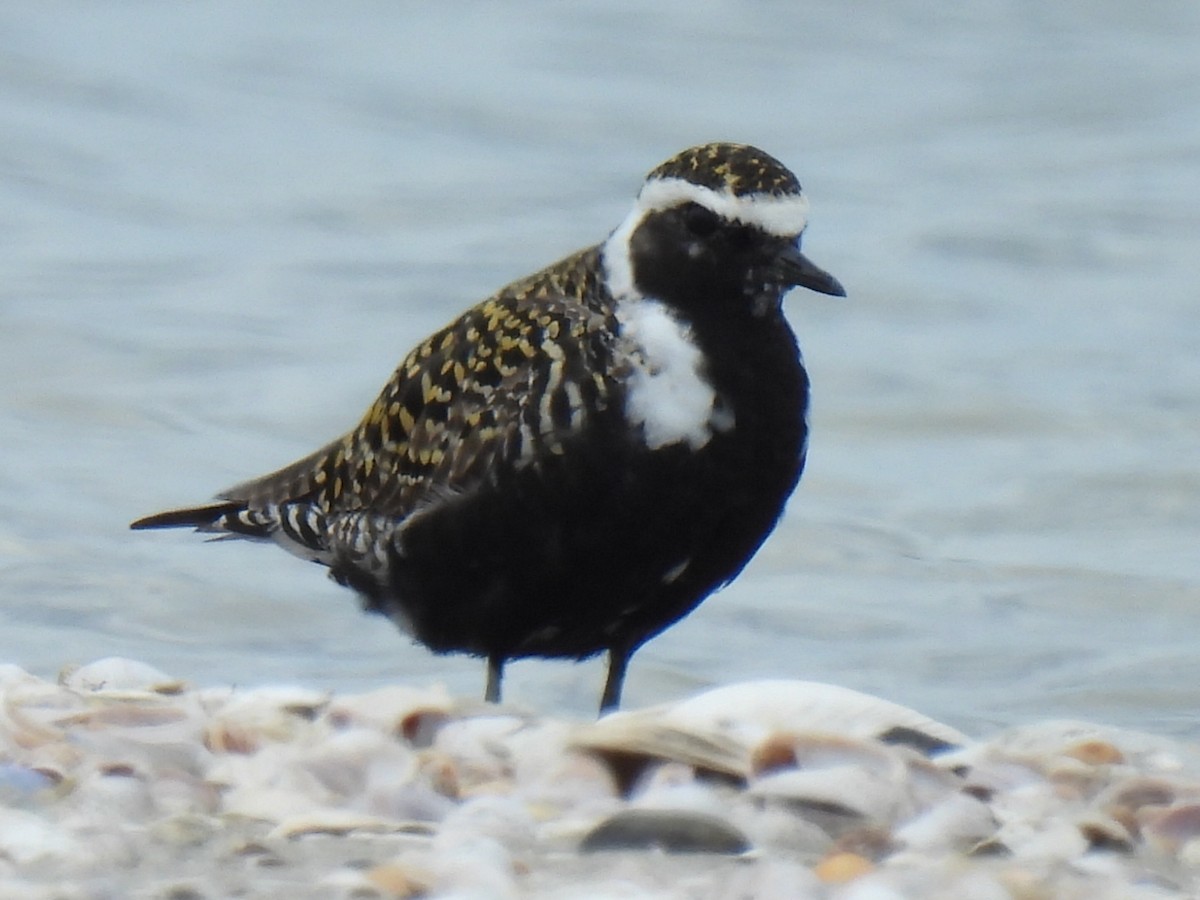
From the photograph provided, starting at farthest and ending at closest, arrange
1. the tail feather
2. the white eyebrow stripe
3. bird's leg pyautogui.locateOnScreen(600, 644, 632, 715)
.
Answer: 1. the tail feather
2. bird's leg pyautogui.locateOnScreen(600, 644, 632, 715)
3. the white eyebrow stripe

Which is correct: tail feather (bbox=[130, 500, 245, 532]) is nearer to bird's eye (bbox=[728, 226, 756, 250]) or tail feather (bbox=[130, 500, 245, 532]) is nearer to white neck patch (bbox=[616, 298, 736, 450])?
white neck patch (bbox=[616, 298, 736, 450])

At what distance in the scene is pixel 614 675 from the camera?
577 centimetres

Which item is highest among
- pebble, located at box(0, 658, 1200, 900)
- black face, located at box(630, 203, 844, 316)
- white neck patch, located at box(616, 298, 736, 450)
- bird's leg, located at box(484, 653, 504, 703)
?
black face, located at box(630, 203, 844, 316)

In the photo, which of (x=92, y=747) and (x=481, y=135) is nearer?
(x=92, y=747)

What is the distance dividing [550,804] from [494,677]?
1.44m

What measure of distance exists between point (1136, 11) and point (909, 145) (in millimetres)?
2806

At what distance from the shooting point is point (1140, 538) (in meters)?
9.53

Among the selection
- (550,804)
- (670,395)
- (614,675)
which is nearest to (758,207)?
(670,395)

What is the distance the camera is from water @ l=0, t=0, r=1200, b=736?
27.9ft

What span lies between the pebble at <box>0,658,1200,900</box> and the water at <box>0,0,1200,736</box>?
10.5ft

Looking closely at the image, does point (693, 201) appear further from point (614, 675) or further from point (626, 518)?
point (614, 675)

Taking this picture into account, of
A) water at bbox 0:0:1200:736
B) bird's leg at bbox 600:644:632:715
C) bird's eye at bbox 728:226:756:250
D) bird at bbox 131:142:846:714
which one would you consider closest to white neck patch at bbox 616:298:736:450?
bird at bbox 131:142:846:714

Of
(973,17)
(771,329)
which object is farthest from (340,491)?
(973,17)

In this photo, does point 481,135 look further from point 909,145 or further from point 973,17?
point 973,17
